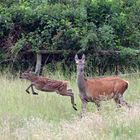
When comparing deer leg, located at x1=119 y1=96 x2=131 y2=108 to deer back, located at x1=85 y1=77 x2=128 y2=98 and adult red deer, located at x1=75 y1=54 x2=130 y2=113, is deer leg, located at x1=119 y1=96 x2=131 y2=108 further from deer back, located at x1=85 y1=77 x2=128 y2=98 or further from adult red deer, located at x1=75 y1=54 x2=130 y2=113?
deer back, located at x1=85 y1=77 x2=128 y2=98

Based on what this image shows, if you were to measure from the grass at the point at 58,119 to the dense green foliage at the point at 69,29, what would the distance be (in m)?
3.41

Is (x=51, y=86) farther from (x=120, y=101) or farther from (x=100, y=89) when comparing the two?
(x=120, y=101)

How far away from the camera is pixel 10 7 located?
17422mm

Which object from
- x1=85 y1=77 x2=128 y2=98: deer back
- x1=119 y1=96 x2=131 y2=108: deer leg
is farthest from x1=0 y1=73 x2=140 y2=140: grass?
x1=85 y1=77 x2=128 y2=98: deer back

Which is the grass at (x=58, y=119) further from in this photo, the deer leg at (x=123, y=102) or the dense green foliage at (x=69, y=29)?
the dense green foliage at (x=69, y=29)

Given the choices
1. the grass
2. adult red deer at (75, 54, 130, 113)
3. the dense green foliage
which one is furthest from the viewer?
the dense green foliage

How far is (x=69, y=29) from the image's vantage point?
54.8 feet

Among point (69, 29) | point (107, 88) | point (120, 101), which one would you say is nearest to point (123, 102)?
point (120, 101)

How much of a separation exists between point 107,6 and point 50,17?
1.79 m

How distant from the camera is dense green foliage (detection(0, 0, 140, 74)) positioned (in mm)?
16781

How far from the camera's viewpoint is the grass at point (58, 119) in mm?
8938

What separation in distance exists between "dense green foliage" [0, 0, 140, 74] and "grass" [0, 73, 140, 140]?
3.41m

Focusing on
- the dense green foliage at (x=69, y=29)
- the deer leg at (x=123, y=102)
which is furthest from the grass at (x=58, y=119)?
the dense green foliage at (x=69, y=29)

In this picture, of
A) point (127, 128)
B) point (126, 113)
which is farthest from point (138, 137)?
point (126, 113)
